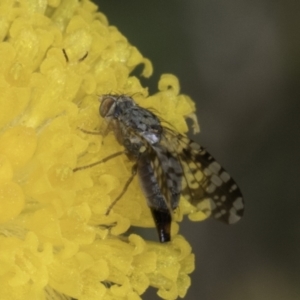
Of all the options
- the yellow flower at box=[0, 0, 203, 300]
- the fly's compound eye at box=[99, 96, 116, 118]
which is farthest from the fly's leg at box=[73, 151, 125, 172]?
the fly's compound eye at box=[99, 96, 116, 118]

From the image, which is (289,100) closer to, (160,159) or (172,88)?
(172,88)

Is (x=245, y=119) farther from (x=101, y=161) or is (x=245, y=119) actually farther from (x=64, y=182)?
(x=64, y=182)

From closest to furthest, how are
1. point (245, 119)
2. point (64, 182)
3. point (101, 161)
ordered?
point (64, 182)
point (101, 161)
point (245, 119)

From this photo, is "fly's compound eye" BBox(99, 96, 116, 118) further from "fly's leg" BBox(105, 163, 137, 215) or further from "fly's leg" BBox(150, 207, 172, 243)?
"fly's leg" BBox(150, 207, 172, 243)

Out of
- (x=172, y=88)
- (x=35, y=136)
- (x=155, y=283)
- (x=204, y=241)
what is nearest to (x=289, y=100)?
(x=204, y=241)

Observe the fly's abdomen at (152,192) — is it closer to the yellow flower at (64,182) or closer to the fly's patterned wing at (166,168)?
the fly's patterned wing at (166,168)

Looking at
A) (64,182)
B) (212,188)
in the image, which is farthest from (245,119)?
(64,182)

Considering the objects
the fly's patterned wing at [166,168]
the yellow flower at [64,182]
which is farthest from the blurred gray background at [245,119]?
the fly's patterned wing at [166,168]
